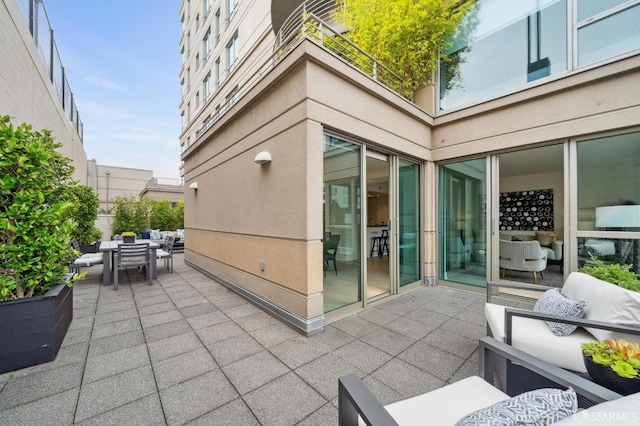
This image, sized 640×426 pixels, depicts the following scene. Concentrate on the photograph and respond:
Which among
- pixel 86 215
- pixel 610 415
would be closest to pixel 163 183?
pixel 86 215

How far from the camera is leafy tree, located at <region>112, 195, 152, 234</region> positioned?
11.3m

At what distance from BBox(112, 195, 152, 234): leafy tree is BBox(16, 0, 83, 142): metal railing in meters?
4.00

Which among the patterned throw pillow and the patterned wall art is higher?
the patterned wall art

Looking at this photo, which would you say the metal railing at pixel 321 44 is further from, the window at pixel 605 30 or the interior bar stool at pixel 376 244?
the interior bar stool at pixel 376 244

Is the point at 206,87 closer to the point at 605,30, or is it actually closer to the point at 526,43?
the point at 526,43

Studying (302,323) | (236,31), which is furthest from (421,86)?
(236,31)

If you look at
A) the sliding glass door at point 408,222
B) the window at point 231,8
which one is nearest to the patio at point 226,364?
the sliding glass door at point 408,222

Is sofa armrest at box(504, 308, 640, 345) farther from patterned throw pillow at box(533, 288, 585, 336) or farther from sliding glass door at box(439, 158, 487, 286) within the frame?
sliding glass door at box(439, 158, 487, 286)

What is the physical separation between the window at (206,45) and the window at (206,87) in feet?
3.89

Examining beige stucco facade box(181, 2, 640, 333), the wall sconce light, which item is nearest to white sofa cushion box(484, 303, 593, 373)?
beige stucco facade box(181, 2, 640, 333)

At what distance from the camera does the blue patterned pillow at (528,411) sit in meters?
0.76

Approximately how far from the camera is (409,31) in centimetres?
487

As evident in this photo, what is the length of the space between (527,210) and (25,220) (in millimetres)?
11040

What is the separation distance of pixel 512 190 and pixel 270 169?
27.7 feet
